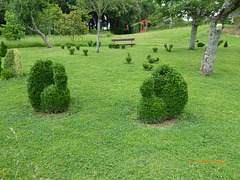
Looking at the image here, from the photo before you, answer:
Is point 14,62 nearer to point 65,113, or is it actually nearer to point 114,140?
point 65,113

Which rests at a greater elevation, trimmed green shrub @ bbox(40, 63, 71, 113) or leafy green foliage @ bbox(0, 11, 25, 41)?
leafy green foliage @ bbox(0, 11, 25, 41)

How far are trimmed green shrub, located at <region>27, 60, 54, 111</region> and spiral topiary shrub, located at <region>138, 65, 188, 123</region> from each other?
2884 millimetres

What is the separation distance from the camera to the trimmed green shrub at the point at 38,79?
494cm

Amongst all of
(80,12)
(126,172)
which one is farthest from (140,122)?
(80,12)

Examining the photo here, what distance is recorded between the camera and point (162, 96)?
15.4ft

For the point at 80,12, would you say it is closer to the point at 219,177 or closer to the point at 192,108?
the point at 192,108

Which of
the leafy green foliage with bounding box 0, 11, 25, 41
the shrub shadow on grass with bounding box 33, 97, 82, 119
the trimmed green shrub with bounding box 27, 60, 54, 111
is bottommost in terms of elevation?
the shrub shadow on grass with bounding box 33, 97, 82, 119

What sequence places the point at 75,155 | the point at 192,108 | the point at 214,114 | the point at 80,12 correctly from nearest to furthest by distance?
1. the point at 75,155
2. the point at 214,114
3. the point at 192,108
4. the point at 80,12

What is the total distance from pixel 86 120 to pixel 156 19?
17232 mm

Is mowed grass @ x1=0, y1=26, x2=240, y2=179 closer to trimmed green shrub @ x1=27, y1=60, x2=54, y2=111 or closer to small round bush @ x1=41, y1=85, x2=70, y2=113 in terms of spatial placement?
small round bush @ x1=41, y1=85, x2=70, y2=113

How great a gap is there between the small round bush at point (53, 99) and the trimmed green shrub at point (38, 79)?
21 centimetres

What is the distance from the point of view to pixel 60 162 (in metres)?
3.29

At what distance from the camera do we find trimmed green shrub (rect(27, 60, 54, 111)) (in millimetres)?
4941

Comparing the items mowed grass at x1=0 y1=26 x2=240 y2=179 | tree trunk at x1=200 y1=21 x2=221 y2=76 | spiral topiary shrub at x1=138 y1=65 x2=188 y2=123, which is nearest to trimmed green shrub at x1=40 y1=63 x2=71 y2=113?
mowed grass at x1=0 y1=26 x2=240 y2=179
